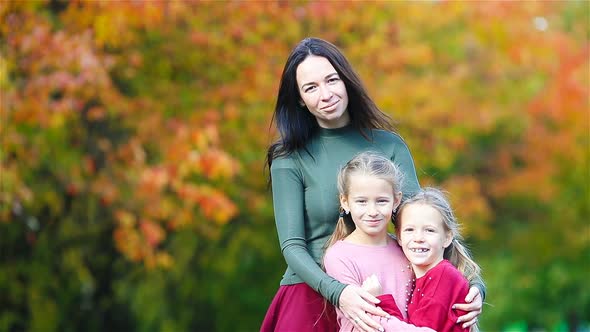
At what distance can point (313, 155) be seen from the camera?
3.85m

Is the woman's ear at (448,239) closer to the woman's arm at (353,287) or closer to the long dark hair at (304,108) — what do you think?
the woman's arm at (353,287)

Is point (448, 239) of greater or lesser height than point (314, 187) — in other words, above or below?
below

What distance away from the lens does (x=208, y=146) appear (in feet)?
33.3

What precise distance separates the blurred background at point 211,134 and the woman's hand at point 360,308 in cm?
488

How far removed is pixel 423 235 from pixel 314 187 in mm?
480

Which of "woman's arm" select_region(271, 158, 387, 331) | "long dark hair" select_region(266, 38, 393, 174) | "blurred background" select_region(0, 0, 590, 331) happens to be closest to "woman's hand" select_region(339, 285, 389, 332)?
"woman's arm" select_region(271, 158, 387, 331)

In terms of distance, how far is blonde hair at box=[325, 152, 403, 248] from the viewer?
359 cm

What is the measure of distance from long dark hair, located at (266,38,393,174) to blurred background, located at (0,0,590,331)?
13.9ft

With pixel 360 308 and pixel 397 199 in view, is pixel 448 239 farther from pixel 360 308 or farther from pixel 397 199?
pixel 360 308

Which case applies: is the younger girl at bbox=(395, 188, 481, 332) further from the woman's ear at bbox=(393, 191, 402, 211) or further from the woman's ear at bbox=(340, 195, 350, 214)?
the woman's ear at bbox=(340, 195, 350, 214)

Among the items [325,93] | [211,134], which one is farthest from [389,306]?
[211,134]

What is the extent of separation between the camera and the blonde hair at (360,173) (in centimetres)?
359

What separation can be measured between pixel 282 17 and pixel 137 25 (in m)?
1.65

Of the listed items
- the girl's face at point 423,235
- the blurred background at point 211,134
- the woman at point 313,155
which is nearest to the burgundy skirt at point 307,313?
the woman at point 313,155
